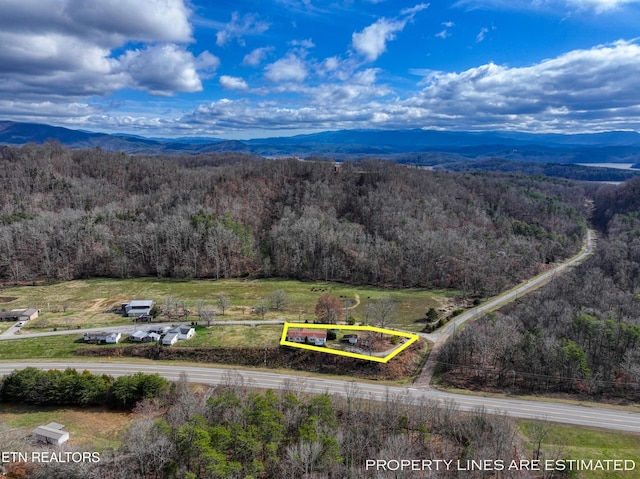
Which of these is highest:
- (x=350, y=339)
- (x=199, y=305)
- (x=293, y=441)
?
(x=293, y=441)

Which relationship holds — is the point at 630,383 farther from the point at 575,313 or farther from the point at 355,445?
the point at 355,445

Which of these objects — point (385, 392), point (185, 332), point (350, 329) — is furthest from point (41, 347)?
point (385, 392)

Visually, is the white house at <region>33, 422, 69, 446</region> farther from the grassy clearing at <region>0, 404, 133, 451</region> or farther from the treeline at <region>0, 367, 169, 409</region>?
the treeline at <region>0, 367, 169, 409</region>

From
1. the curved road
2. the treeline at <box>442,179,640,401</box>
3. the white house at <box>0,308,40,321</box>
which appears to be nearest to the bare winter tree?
the curved road

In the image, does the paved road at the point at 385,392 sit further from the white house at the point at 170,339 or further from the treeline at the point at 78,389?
the treeline at the point at 78,389

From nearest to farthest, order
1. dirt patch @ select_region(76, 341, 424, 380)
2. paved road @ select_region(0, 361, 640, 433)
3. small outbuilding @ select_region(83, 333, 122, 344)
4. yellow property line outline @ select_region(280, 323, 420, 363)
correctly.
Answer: paved road @ select_region(0, 361, 640, 433) → dirt patch @ select_region(76, 341, 424, 380) → yellow property line outline @ select_region(280, 323, 420, 363) → small outbuilding @ select_region(83, 333, 122, 344)

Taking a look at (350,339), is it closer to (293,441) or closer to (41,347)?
(293,441)
